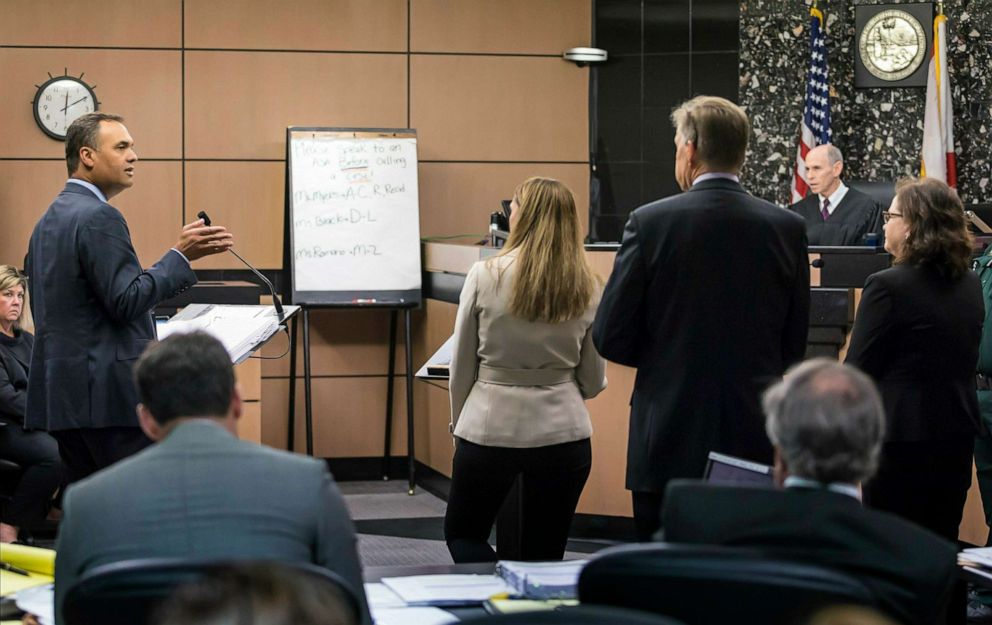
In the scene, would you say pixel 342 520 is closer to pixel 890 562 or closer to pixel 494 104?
pixel 890 562

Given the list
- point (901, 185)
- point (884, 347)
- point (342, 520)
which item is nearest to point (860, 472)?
point (342, 520)

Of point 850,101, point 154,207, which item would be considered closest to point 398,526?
point 154,207

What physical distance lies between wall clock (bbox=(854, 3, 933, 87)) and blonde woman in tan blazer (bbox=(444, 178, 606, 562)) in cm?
468

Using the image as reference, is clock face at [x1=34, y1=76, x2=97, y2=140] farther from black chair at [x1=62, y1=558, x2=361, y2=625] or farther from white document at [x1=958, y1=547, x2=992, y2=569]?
black chair at [x1=62, y1=558, x2=361, y2=625]

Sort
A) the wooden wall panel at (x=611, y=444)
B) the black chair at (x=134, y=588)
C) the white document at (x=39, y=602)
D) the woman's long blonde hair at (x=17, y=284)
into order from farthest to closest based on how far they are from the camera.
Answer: the wooden wall panel at (x=611, y=444), the woman's long blonde hair at (x=17, y=284), the white document at (x=39, y=602), the black chair at (x=134, y=588)

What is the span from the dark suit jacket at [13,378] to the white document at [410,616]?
10.9ft

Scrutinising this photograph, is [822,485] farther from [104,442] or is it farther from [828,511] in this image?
[104,442]

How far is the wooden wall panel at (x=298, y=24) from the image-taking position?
7.26 m

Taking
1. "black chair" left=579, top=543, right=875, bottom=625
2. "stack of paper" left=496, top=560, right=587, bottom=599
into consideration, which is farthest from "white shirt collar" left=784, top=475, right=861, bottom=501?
"stack of paper" left=496, top=560, right=587, bottom=599

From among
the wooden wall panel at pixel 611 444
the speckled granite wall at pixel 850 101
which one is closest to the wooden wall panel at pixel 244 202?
the wooden wall panel at pixel 611 444

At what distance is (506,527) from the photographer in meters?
3.92

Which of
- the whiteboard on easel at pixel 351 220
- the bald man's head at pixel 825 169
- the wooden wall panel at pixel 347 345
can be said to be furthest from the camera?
the wooden wall panel at pixel 347 345

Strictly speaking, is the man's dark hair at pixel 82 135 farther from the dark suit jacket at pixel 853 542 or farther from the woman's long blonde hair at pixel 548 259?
the dark suit jacket at pixel 853 542

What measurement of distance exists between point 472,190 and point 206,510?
5917 mm
